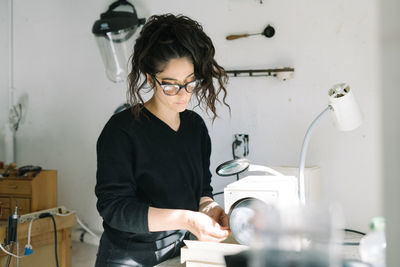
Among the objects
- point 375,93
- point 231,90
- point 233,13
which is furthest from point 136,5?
point 375,93

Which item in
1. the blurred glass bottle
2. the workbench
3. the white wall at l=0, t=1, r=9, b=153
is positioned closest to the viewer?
the blurred glass bottle

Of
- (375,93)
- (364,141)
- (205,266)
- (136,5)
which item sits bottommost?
(205,266)

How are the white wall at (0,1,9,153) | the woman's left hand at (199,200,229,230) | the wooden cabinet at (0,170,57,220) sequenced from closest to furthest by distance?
1. the woman's left hand at (199,200,229,230)
2. the wooden cabinet at (0,170,57,220)
3. the white wall at (0,1,9,153)

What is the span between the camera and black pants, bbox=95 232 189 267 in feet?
4.01

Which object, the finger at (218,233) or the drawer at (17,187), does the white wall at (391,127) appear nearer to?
the finger at (218,233)

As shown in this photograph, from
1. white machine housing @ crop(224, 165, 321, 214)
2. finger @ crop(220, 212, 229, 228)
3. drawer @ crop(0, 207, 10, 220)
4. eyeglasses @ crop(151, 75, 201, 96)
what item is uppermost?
eyeglasses @ crop(151, 75, 201, 96)

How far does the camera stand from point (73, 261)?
7.58 feet

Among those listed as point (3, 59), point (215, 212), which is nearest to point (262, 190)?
point (215, 212)

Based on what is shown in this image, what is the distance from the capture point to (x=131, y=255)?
122 centimetres

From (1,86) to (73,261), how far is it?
50.7 inches

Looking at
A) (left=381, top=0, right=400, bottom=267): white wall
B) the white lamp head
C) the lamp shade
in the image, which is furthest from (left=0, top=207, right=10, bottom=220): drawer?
(left=381, top=0, right=400, bottom=267): white wall

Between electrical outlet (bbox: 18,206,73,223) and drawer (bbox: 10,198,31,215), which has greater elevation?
drawer (bbox: 10,198,31,215)

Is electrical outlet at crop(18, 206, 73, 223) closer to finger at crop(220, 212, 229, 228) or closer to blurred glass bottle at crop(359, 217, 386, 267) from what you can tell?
finger at crop(220, 212, 229, 228)

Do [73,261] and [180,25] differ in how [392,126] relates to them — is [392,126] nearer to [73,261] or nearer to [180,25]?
[180,25]
